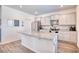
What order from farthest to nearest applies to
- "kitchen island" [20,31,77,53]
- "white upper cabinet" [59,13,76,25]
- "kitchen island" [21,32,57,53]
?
"white upper cabinet" [59,13,76,25], "kitchen island" [21,32,57,53], "kitchen island" [20,31,77,53]

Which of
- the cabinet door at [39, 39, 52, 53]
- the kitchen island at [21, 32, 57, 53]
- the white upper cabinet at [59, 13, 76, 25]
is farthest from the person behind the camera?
the white upper cabinet at [59, 13, 76, 25]

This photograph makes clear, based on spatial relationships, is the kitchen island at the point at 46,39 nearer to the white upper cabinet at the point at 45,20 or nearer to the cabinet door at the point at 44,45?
the cabinet door at the point at 44,45

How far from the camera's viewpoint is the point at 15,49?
3.12 metres

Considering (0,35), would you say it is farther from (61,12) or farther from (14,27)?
(61,12)

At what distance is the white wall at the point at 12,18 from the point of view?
9.72 ft

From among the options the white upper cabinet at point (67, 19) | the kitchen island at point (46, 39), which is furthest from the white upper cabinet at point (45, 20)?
the white upper cabinet at point (67, 19)

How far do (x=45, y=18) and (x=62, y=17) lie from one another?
658 millimetres

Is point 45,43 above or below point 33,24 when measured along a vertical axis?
below

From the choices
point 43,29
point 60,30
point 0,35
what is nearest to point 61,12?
point 60,30

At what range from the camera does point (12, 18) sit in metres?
3.02

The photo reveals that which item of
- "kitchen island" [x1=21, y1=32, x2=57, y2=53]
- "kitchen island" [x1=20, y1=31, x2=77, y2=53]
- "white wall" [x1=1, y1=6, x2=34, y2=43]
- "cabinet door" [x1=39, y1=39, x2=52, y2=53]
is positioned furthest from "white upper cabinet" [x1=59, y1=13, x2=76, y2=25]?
"white wall" [x1=1, y1=6, x2=34, y2=43]

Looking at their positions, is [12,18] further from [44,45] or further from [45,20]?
[44,45]

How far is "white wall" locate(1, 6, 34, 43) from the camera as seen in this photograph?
9.72 feet

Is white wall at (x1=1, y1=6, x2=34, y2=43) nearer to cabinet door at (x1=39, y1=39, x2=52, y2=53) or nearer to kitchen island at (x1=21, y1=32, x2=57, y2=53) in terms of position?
kitchen island at (x1=21, y1=32, x2=57, y2=53)
